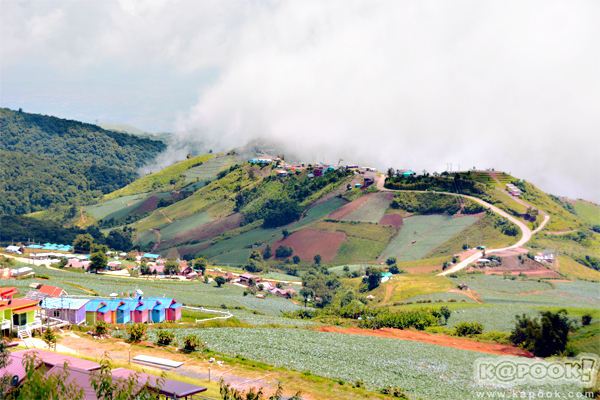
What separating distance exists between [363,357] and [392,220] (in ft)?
271

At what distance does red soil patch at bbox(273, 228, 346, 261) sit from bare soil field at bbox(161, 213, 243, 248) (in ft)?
74.9

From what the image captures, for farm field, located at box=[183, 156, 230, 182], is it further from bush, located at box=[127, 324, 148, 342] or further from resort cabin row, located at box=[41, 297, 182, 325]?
bush, located at box=[127, 324, 148, 342]

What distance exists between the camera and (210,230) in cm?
14088

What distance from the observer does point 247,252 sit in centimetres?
12406

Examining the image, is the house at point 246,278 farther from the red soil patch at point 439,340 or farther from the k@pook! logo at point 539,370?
the k@pook! logo at point 539,370

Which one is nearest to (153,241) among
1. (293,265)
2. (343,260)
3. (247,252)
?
(247,252)

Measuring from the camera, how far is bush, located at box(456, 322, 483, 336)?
5697cm

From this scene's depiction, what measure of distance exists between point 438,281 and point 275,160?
98709mm

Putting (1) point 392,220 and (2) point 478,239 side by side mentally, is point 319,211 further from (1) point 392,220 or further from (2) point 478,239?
(2) point 478,239

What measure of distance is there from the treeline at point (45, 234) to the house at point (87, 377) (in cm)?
10570

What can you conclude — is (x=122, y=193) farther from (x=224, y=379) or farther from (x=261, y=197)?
(x=224, y=379)

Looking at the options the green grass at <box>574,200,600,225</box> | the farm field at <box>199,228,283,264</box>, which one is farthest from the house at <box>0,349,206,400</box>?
the green grass at <box>574,200,600,225</box>

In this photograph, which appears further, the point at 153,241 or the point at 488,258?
the point at 153,241

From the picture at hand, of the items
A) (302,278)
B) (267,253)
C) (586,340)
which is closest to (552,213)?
(302,278)
